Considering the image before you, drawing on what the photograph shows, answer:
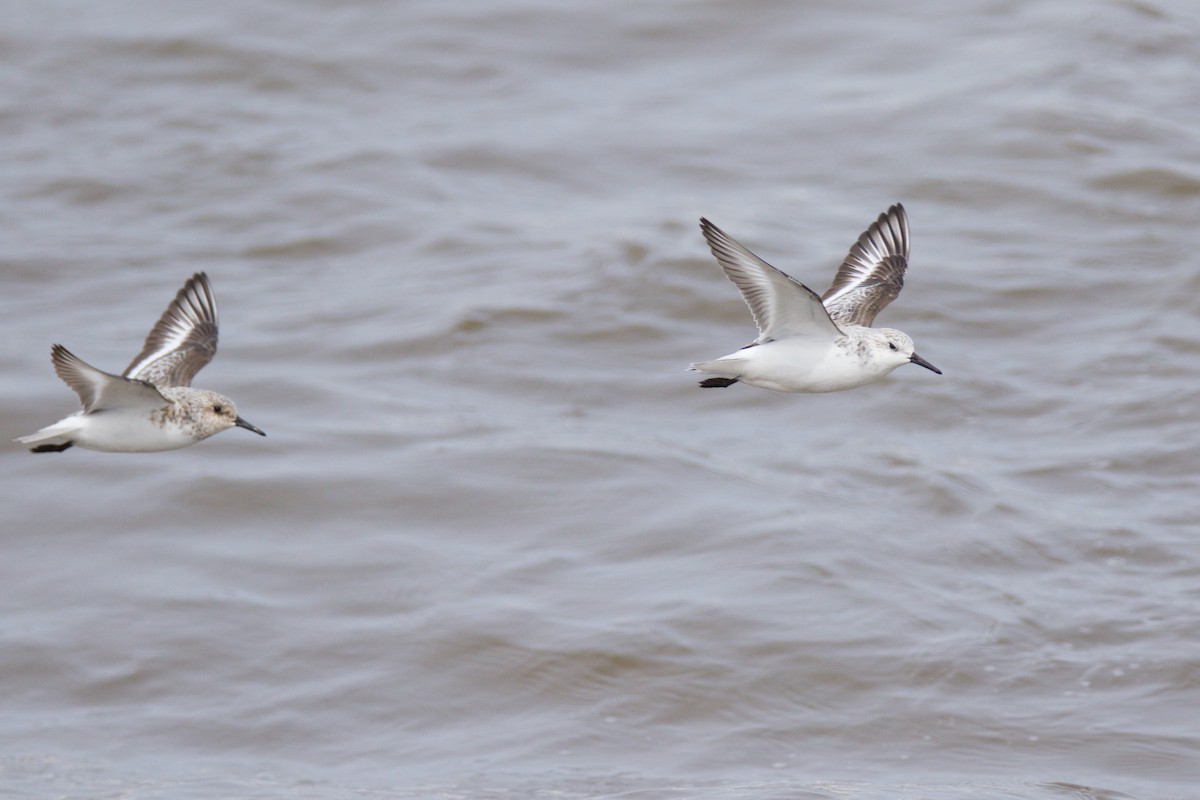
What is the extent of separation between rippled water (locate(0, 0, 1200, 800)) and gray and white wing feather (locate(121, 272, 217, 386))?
3668 mm

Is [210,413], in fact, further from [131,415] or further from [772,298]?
[772,298]

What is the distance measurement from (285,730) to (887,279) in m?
5.79

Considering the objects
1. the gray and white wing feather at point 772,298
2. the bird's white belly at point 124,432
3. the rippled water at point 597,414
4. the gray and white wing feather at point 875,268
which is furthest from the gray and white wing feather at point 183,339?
the rippled water at point 597,414

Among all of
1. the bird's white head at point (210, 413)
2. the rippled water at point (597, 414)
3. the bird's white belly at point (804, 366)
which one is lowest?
the rippled water at point (597, 414)

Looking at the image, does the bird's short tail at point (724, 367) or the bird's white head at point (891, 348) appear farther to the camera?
the bird's white head at point (891, 348)

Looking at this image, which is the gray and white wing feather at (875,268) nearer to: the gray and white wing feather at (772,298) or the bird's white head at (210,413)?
the gray and white wing feather at (772,298)

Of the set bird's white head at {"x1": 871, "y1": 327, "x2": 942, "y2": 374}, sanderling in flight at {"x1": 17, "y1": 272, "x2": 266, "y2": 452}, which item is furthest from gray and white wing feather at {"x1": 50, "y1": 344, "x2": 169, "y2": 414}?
bird's white head at {"x1": 871, "y1": 327, "x2": 942, "y2": 374}

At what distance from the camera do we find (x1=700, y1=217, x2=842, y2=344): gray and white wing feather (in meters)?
7.17

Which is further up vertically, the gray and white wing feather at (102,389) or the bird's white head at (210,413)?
the gray and white wing feather at (102,389)

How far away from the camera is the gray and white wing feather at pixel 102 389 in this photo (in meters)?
7.10

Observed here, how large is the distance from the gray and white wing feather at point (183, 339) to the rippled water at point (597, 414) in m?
3.67

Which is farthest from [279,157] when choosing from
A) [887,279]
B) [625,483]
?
[887,279]

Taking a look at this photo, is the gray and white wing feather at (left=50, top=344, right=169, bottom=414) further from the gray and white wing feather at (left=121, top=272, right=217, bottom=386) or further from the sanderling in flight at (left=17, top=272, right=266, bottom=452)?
the gray and white wing feather at (left=121, top=272, right=217, bottom=386)

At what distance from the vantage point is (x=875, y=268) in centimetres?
916
